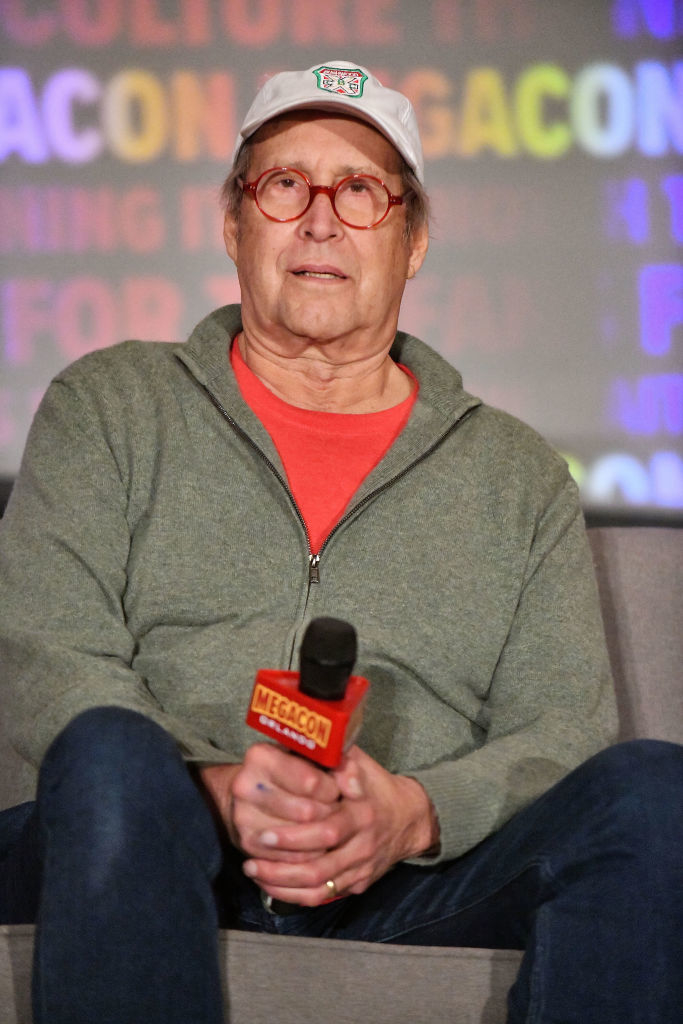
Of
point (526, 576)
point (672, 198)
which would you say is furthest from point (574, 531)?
point (672, 198)

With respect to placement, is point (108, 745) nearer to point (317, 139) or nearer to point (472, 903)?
point (472, 903)

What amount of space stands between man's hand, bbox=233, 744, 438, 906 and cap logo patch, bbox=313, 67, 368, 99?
0.91m

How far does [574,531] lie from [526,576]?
0.11 m

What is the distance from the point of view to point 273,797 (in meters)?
1.07

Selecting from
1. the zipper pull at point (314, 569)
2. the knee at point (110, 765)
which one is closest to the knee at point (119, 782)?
the knee at point (110, 765)

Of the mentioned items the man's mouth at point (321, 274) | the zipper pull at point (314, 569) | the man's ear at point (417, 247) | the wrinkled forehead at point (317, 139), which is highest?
the wrinkled forehead at point (317, 139)

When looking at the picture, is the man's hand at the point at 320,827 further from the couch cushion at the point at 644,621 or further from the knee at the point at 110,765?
the couch cushion at the point at 644,621

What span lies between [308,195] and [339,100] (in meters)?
0.13

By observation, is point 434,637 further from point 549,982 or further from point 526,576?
point 549,982

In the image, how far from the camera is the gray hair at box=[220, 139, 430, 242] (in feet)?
5.46

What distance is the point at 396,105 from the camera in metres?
1.63

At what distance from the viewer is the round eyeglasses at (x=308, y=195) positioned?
1.60m

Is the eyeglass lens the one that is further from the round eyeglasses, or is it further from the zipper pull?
the zipper pull

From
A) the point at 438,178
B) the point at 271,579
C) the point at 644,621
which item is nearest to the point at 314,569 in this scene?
the point at 271,579
